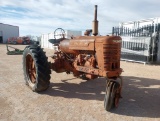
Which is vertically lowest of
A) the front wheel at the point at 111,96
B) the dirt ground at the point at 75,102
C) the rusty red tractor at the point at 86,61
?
the dirt ground at the point at 75,102

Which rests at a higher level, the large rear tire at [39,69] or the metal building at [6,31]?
the metal building at [6,31]

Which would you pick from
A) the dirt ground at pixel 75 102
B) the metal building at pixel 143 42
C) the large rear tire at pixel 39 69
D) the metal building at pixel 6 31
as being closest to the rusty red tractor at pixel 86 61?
the large rear tire at pixel 39 69

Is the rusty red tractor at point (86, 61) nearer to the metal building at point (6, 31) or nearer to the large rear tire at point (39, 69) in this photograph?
the large rear tire at point (39, 69)

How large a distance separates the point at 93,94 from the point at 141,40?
8.70m

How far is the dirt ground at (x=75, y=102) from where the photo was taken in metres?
4.54

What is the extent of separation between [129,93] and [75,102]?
71.3 inches

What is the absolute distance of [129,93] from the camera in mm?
6254

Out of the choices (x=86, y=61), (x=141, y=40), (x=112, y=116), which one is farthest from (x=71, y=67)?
(x=141, y=40)

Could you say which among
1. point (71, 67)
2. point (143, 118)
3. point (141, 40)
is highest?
point (141, 40)

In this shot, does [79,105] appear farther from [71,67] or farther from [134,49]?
[134,49]

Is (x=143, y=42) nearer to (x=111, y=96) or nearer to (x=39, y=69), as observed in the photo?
(x=39, y=69)

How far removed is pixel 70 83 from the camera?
24.2 ft

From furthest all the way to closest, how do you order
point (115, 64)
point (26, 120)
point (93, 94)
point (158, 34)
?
point (158, 34) < point (93, 94) < point (115, 64) < point (26, 120)

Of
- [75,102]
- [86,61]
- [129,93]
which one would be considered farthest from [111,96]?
[129,93]
